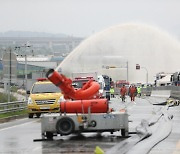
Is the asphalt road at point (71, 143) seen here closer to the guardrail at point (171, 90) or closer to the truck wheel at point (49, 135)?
the truck wheel at point (49, 135)

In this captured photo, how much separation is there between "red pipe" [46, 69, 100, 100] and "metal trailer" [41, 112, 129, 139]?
2.57 ft

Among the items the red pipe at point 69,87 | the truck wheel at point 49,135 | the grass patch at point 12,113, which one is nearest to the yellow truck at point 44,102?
the grass patch at point 12,113

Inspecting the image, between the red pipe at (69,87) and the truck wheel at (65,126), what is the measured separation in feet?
2.91

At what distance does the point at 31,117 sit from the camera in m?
35.9

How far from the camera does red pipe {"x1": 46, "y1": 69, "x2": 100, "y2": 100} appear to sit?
19.5 meters

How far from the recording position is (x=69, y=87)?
20.4 meters

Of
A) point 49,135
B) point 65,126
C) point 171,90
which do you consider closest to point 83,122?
point 65,126

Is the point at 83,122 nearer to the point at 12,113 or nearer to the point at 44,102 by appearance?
the point at 44,102

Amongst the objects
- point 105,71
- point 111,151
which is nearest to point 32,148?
point 111,151

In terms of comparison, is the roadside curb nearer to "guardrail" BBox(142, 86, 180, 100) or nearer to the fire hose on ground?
the fire hose on ground

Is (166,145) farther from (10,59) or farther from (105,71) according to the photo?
(105,71)

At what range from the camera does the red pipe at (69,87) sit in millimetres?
19547

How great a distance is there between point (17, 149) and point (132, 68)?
131 metres

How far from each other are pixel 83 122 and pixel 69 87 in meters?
1.14
